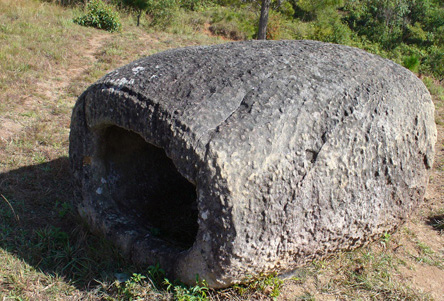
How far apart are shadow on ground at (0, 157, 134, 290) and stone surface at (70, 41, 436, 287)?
0.45 ft

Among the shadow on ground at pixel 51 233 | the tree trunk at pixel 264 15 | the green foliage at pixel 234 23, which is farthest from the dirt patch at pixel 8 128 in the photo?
the green foliage at pixel 234 23

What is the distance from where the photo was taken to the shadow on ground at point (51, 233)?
8.61ft

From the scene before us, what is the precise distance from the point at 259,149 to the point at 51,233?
1.67m

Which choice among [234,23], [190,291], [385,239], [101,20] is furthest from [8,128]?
[234,23]

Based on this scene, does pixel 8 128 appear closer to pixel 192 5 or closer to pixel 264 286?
pixel 264 286

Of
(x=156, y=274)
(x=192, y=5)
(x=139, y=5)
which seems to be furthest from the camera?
(x=192, y=5)

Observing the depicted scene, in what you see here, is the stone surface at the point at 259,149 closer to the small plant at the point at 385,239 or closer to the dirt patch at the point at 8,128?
the small plant at the point at 385,239

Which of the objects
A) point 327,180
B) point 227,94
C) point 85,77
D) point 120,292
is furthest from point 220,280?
point 85,77

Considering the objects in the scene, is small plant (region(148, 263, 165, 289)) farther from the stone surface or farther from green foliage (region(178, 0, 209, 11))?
green foliage (region(178, 0, 209, 11))

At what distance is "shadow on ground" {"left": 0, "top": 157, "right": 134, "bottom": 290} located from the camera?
2625 mm

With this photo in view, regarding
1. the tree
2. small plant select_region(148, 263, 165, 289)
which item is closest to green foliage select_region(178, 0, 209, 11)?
the tree

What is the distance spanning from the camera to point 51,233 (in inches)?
115

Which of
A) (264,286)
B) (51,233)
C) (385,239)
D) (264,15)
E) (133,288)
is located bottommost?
(51,233)

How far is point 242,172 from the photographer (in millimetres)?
2072
